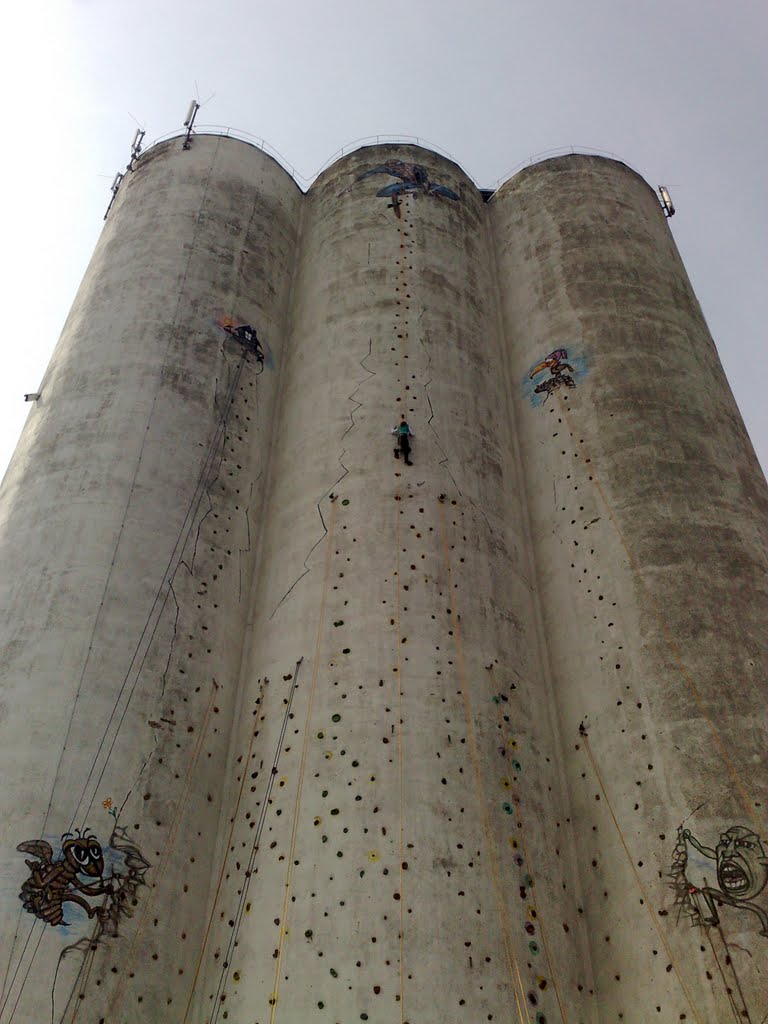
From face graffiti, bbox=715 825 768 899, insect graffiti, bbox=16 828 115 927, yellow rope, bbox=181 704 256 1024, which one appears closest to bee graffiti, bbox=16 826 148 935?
insect graffiti, bbox=16 828 115 927

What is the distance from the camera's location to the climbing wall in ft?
37.4

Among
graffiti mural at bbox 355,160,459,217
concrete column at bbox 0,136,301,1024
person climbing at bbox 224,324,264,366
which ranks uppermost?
graffiti mural at bbox 355,160,459,217

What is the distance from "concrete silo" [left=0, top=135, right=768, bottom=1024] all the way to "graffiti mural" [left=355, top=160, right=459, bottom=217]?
0.80m

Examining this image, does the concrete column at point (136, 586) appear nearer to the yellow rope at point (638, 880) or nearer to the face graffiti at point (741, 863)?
the yellow rope at point (638, 880)

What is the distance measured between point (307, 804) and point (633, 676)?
484cm

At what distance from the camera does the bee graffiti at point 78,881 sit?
10.8 metres

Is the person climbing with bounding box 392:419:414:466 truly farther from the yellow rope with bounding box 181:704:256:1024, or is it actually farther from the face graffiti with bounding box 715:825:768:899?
the face graffiti with bounding box 715:825:768:899

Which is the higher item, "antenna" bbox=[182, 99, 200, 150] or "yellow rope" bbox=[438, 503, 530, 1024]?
"antenna" bbox=[182, 99, 200, 150]

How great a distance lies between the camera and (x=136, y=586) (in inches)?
535

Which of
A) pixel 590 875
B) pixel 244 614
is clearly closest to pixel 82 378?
pixel 244 614

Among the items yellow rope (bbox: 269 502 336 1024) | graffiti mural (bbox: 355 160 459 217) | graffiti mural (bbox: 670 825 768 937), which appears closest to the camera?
yellow rope (bbox: 269 502 336 1024)

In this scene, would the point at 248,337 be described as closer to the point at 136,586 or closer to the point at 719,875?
the point at 136,586

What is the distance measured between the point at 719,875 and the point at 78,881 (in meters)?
7.47

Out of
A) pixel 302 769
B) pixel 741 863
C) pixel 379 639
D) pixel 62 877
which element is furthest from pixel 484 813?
pixel 62 877
